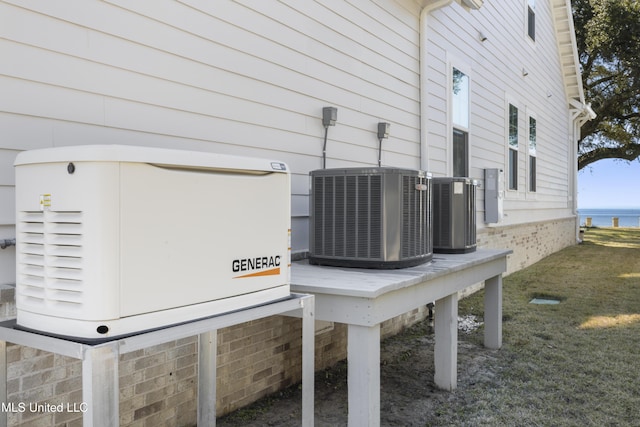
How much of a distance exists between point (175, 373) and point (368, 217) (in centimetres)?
139

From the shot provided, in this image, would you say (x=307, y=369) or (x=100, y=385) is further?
(x=307, y=369)

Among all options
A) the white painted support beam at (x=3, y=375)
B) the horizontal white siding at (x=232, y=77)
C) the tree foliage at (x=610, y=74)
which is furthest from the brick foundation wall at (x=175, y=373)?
the tree foliage at (x=610, y=74)

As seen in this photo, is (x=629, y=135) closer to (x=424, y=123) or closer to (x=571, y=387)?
(x=424, y=123)

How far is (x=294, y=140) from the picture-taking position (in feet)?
11.8

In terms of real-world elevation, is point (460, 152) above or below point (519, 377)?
above

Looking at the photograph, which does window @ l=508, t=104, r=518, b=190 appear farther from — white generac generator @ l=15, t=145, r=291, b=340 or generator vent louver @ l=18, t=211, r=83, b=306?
generator vent louver @ l=18, t=211, r=83, b=306

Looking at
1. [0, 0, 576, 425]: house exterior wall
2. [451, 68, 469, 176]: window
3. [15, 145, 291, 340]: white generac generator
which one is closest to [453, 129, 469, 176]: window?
[451, 68, 469, 176]: window

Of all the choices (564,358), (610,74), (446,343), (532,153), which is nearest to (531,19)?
(532,153)

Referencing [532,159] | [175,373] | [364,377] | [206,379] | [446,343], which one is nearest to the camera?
[364,377]

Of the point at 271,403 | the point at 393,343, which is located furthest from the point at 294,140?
the point at 393,343

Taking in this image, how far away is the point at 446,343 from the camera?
3564 mm

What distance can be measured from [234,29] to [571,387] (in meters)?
3.29

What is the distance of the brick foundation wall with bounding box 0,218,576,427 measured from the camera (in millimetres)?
2104

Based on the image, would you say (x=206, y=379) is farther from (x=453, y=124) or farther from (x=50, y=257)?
(x=453, y=124)
